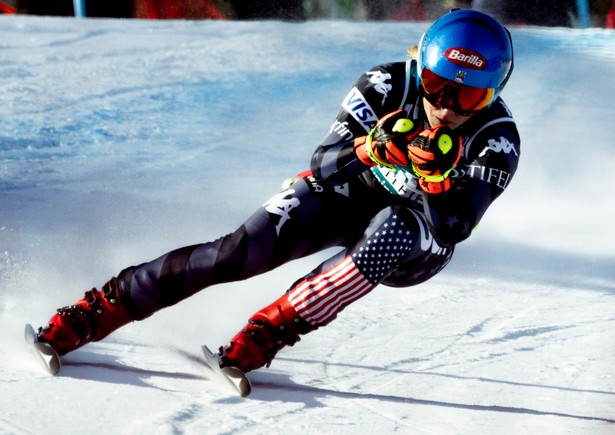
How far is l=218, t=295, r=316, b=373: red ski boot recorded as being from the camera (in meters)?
2.82

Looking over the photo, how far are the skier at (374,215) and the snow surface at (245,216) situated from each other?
16cm

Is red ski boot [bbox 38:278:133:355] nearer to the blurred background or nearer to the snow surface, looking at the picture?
the snow surface

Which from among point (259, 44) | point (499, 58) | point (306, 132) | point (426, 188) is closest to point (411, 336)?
point (426, 188)

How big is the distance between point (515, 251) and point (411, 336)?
1621mm

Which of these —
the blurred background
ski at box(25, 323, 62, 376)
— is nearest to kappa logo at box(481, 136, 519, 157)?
ski at box(25, 323, 62, 376)

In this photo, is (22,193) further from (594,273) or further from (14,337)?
(594,273)

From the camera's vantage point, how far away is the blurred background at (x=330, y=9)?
829 centimetres

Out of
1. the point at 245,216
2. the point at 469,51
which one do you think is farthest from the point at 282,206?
the point at 245,216

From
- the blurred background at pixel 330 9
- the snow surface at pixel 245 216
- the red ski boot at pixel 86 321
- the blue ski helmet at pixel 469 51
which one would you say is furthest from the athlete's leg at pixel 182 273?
the blurred background at pixel 330 9

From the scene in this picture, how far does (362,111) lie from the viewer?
9.83 ft

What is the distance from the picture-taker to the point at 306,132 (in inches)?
291

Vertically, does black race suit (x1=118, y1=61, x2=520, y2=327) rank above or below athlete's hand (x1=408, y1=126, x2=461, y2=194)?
below

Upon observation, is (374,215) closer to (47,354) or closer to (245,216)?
(47,354)

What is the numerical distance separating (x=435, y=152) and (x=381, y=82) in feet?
1.61
